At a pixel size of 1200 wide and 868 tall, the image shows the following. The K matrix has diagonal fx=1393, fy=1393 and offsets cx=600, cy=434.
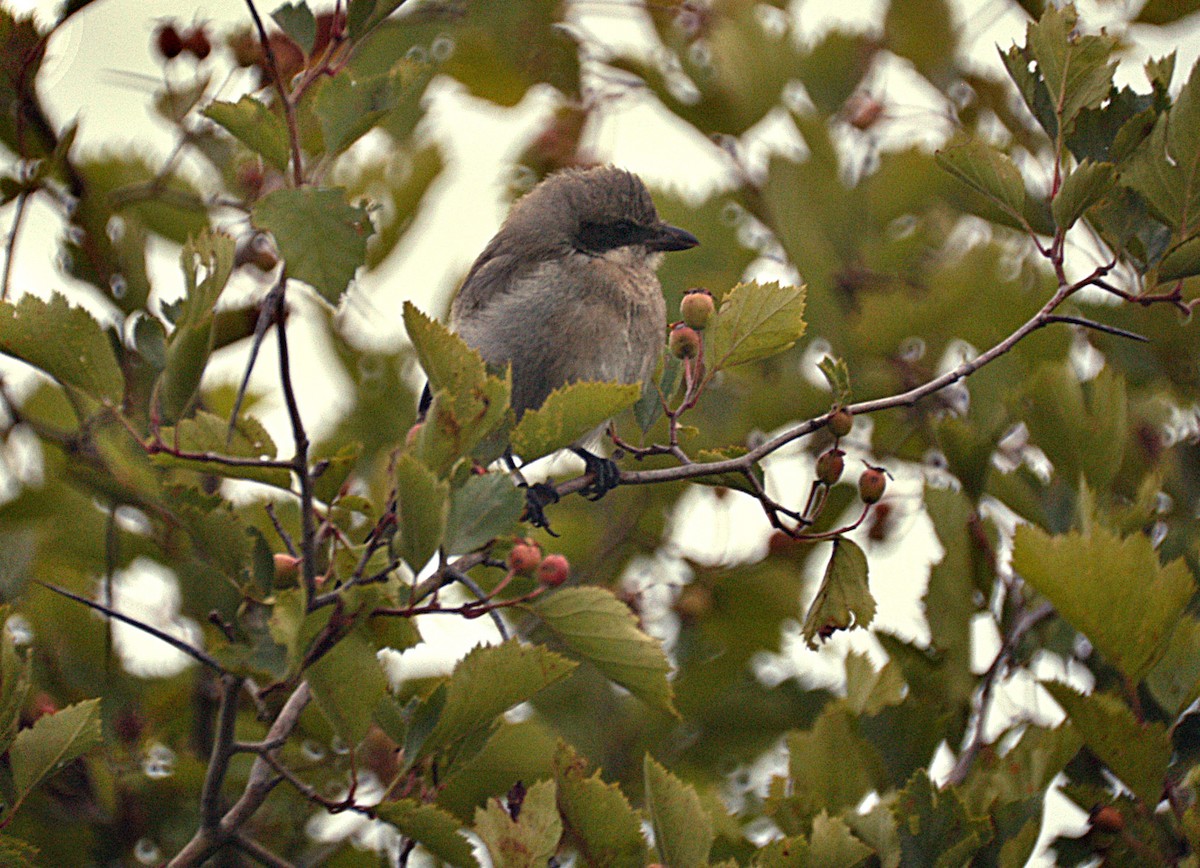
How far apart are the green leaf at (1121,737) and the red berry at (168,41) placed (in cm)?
271

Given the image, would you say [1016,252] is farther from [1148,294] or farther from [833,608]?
[833,608]

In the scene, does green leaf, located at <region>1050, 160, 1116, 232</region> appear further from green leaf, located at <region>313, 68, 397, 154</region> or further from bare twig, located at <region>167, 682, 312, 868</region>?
bare twig, located at <region>167, 682, 312, 868</region>

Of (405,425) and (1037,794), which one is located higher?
(1037,794)

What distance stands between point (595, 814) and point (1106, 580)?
899mm

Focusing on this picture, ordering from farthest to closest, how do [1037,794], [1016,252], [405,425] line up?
[405,425] < [1016,252] < [1037,794]

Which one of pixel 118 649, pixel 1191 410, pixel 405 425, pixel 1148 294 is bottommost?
pixel 118 649

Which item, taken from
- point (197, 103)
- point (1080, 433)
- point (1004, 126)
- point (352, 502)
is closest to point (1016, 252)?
point (1004, 126)

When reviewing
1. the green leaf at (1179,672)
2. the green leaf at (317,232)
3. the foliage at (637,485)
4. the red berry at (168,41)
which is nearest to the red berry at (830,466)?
the foliage at (637,485)

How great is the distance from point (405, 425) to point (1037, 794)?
2383 mm

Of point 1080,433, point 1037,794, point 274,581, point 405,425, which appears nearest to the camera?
point 274,581

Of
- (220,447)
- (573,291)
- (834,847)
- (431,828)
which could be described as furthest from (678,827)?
(573,291)

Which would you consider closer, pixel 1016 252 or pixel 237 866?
pixel 237 866

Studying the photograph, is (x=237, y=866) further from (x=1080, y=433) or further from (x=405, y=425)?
(x=1080, y=433)

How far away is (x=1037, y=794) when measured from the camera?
2.39 m
